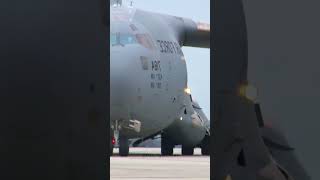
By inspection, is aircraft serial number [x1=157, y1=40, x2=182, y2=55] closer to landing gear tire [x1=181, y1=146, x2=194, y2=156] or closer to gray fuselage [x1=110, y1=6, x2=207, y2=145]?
gray fuselage [x1=110, y1=6, x2=207, y2=145]

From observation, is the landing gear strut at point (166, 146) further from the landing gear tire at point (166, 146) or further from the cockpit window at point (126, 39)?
the cockpit window at point (126, 39)

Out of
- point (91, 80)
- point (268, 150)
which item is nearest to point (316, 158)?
point (268, 150)

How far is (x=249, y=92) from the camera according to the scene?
3.97 m

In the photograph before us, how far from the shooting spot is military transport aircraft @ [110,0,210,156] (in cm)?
2136

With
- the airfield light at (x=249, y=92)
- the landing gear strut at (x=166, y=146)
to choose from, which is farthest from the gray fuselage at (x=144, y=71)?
the airfield light at (x=249, y=92)

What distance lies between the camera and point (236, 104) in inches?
159

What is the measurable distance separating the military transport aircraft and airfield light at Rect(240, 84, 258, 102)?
1678 cm

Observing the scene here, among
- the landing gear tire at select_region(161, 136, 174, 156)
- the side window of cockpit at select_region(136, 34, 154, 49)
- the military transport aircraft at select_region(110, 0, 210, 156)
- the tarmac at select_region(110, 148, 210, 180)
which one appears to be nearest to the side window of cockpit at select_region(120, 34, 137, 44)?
the military transport aircraft at select_region(110, 0, 210, 156)

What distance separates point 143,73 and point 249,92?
58.1 ft

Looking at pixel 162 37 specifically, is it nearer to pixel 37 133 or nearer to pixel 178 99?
pixel 178 99

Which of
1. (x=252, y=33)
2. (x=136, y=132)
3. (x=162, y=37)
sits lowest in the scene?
(x=136, y=132)

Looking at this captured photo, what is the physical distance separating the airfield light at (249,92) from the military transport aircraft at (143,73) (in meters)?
16.8

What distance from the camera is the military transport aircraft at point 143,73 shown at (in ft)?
70.1

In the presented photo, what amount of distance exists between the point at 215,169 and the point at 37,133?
138 centimetres
